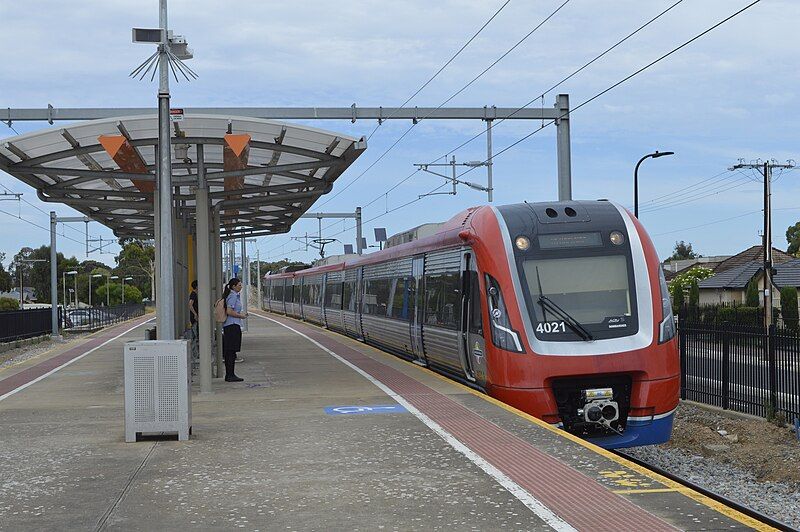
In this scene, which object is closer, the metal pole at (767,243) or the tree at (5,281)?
the metal pole at (767,243)

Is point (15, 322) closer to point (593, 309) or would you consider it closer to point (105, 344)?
point (105, 344)

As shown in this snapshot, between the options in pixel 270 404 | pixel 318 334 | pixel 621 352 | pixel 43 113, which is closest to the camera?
pixel 621 352

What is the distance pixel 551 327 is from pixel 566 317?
0.22 metres

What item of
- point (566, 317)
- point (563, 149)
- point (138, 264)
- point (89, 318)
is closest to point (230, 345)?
point (566, 317)

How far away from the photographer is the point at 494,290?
12453mm

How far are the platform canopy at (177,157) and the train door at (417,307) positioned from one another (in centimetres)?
215

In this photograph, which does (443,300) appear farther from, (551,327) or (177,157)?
(177,157)

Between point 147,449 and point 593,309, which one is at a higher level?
point 593,309

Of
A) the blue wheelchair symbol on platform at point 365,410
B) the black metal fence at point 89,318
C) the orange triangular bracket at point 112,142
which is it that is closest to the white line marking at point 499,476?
the blue wheelchair symbol on platform at point 365,410

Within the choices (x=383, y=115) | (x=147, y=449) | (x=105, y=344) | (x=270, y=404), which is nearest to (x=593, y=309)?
(x=270, y=404)

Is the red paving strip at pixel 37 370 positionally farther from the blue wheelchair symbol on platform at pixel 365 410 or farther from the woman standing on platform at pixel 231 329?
the blue wheelchair symbol on platform at pixel 365 410

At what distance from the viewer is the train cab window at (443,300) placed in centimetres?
1459

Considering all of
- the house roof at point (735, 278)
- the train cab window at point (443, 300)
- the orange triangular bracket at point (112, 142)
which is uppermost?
the orange triangular bracket at point (112, 142)

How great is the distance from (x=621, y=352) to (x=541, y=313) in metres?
1.03
